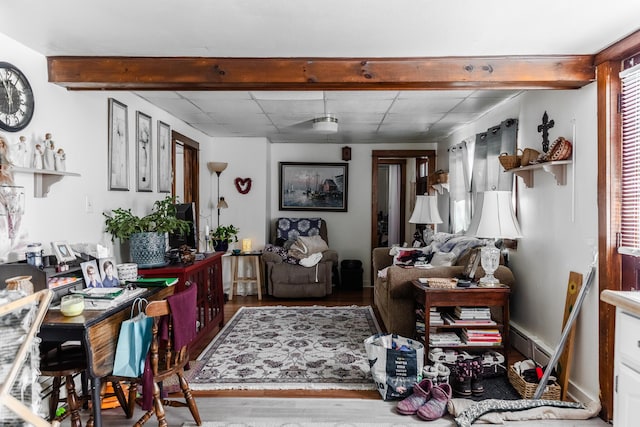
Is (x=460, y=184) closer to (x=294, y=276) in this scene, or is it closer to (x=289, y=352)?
(x=294, y=276)

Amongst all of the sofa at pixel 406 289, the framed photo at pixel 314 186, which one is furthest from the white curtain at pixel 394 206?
the sofa at pixel 406 289

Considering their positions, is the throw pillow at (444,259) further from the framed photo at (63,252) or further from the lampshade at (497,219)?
the framed photo at (63,252)

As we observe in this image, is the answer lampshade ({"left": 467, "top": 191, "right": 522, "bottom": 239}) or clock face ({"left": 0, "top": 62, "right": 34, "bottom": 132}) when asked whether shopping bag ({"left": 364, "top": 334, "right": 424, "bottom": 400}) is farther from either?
clock face ({"left": 0, "top": 62, "right": 34, "bottom": 132})

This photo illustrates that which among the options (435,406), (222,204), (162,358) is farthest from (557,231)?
(222,204)

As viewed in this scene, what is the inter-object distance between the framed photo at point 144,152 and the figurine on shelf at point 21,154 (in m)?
1.39

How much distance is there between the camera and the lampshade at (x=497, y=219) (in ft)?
10.1

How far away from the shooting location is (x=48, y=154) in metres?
2.53

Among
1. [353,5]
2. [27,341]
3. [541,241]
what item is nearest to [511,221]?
[541,241]

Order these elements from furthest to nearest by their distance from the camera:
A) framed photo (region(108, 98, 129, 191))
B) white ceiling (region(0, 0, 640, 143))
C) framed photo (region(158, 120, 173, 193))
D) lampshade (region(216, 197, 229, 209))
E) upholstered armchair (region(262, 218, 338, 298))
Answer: lampshade (region(216, 197, 229, 209)) < upholstered armchair (region(262, 218, 338, 298)) < framed photo (region(158, 120, 173, 193)) < framed photo (region(108, 98, 129, 191)) < white ceiling (region(0, 0, 640, 143))

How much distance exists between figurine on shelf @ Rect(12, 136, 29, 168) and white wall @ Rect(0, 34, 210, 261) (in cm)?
6

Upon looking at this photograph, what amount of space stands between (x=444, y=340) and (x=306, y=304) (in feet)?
8.19

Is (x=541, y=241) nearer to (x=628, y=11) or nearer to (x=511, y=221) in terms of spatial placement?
(x=511, y=221)

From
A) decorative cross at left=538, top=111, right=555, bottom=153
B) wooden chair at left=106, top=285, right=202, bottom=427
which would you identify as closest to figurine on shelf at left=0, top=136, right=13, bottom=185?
wooden chair at left=106, top=285, right=202, bottom=427

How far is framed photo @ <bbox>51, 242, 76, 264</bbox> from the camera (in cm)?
247
